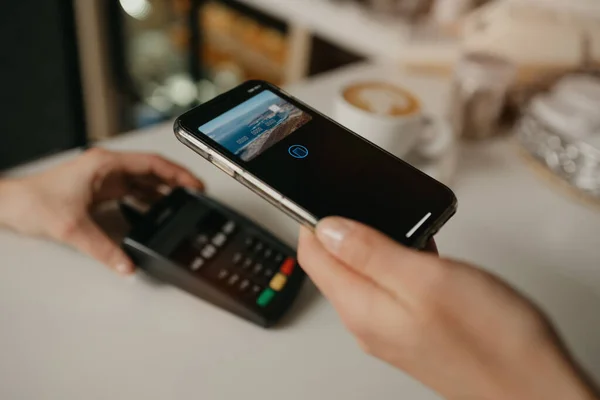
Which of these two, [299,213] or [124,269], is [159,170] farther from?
[299,213]

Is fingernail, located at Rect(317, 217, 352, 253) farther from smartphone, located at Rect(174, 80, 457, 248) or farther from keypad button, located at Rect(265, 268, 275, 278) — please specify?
keypad button, located at Rect(265, 268, 275, 278)

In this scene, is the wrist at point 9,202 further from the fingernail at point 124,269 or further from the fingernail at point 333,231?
the fingernail at point 333,231

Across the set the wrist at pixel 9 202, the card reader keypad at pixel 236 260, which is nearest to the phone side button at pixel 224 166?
the card reader keypad at pixel 236 260

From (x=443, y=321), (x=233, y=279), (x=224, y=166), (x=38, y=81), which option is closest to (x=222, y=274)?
(x=233, y=279)

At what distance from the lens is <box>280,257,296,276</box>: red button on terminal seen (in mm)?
501

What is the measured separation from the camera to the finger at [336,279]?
1.14 feet

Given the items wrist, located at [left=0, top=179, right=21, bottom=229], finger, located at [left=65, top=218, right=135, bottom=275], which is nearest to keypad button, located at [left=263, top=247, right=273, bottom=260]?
finger, located at [left=65, top=218, right=135, bottom=275]

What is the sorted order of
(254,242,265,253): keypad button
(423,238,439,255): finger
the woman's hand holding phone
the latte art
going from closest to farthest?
the woman's hand holding phone, (423,238,439,255): finger, (254,242,265,253): keypad button, the latte art

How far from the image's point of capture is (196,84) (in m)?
1.56

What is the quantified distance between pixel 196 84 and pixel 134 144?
0.93 meters

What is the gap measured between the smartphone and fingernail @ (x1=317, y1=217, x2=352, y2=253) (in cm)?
2

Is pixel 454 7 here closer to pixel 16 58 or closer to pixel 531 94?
pixel 531 94

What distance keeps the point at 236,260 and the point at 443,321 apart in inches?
8.9

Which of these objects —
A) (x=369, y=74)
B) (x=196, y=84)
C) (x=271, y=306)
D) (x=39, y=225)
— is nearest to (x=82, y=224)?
(x=39, y=225)
